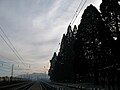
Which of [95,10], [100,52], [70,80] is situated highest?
[95,10]

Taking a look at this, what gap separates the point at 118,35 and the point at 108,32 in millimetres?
1810

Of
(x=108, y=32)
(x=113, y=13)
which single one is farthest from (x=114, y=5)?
(x=108, y=32)

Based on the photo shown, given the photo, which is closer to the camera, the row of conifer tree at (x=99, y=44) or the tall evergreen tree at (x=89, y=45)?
the row of conifer tree at (x=99, y=44)

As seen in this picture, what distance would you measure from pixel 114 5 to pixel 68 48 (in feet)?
109

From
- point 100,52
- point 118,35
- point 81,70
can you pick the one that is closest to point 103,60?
point 100,52

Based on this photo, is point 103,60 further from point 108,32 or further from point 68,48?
point 68,48

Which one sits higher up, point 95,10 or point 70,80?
point 95,10

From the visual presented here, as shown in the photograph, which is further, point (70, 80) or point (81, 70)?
point (70, 80)

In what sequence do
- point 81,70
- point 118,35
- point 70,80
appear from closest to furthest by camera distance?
1. point 118,35
2. point 81,70
3. point 70,80

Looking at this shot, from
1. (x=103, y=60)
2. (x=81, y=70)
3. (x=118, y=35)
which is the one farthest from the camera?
(x=81, y=70)

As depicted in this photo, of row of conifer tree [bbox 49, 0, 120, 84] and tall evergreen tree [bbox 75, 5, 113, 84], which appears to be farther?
tall evergreen tree [bbox 75, 5, 113, 84]

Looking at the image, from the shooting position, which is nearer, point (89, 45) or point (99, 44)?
point (99, 44)

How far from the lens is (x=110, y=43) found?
126ft

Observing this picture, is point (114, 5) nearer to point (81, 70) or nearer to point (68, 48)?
point (81, 70)
